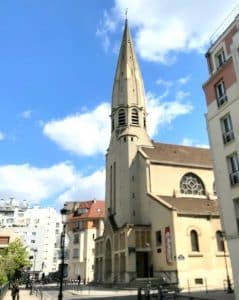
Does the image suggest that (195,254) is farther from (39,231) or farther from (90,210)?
(39,231)

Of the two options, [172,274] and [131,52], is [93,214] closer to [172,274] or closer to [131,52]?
[131,52]

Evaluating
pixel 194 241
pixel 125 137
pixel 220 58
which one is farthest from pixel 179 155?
pixel 220 58

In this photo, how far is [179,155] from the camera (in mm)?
49562

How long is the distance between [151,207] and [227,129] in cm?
2133

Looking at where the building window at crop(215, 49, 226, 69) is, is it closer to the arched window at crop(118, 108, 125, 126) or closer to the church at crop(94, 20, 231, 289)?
the church at crop(94, 20, 231, 289)

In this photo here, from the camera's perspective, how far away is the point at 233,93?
20.8m

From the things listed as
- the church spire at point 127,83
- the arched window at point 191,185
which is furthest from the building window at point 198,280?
the church spire at point 127,83

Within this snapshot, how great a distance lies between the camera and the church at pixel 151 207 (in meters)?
34.8

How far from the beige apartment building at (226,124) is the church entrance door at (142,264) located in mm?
21707

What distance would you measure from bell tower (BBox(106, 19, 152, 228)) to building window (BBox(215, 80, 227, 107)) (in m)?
25.1

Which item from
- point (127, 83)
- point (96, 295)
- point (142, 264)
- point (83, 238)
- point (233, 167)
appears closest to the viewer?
point (233, 167)

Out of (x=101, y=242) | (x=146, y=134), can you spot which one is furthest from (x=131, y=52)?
(x=101, y=242)

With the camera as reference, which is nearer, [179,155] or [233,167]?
[233,167]

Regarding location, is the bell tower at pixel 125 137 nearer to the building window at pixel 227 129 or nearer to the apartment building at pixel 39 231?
the building window at pixel 227 129
